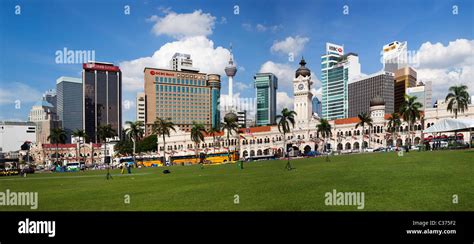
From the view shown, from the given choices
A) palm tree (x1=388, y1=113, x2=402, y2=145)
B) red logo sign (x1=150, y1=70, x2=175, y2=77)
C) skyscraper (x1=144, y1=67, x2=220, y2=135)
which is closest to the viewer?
palm tree (x1=388, y1=113, x2=402, y2=145)

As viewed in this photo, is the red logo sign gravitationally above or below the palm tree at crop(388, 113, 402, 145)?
above

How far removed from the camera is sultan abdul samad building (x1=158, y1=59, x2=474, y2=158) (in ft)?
284

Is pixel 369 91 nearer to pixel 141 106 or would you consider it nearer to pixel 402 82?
pixel 402 82

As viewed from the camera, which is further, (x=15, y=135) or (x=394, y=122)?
(x=15, y=135)

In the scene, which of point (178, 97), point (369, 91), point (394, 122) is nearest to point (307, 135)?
point (394, 122)

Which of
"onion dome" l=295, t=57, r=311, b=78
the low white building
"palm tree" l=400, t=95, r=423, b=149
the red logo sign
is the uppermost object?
the red logo sign

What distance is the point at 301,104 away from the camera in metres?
125

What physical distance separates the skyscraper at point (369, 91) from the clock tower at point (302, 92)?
59953mm

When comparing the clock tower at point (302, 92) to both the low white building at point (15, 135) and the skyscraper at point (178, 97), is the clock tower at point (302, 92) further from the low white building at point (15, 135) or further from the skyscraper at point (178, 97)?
the low white building at point (15, 135)

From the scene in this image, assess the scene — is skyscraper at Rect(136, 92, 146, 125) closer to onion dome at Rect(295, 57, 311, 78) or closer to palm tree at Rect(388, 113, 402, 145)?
onion dome at Rect(295, 57, 311, 78)

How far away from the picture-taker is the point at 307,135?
103938 millimetres

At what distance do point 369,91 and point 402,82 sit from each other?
2391 centimetres

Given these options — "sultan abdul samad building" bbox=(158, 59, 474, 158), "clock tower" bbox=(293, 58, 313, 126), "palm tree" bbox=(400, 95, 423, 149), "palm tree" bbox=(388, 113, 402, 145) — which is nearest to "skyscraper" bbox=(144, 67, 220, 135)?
"sultan abdul samad building" bbox=(158, 59, 474, 158)

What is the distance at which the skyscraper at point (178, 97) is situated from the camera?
564 feet
